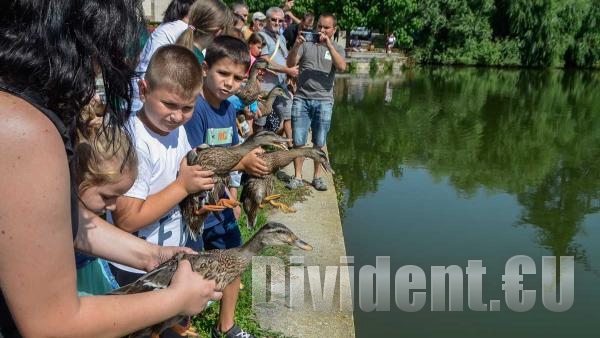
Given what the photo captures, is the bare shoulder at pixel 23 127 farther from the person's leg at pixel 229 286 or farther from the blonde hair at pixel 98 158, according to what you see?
the person's leg at pixel 229 286

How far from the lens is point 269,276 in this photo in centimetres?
484

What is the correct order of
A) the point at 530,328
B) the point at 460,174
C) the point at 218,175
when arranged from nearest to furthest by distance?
the point at 218,175, the point at 530,328, the point at 460,174

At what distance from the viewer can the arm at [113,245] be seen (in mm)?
1909

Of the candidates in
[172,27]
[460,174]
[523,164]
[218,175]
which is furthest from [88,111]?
[523,164]

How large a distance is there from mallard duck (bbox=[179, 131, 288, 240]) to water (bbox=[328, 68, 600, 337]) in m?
2.24

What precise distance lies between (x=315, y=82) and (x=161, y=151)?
473 centimetres

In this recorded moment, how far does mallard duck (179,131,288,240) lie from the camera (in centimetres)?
316

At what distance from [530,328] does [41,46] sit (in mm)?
5060

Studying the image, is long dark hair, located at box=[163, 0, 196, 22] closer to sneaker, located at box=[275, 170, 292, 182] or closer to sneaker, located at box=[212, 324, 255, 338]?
sneaker, located at box=[212, 324, 255, 338]

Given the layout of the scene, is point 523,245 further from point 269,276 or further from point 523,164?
point 523,164

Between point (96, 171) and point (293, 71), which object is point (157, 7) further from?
point (96, 171)

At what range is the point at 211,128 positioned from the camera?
11.9 feet

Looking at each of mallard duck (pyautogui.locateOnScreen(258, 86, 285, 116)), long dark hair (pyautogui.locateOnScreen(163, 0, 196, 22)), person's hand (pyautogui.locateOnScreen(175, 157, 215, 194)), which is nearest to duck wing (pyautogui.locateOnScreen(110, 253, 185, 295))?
person's hand (pyautogui.locateOnScreen(175, 157, 215, 194))

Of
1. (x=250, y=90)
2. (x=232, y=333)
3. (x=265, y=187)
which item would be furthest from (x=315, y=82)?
(x=232, y=333)
